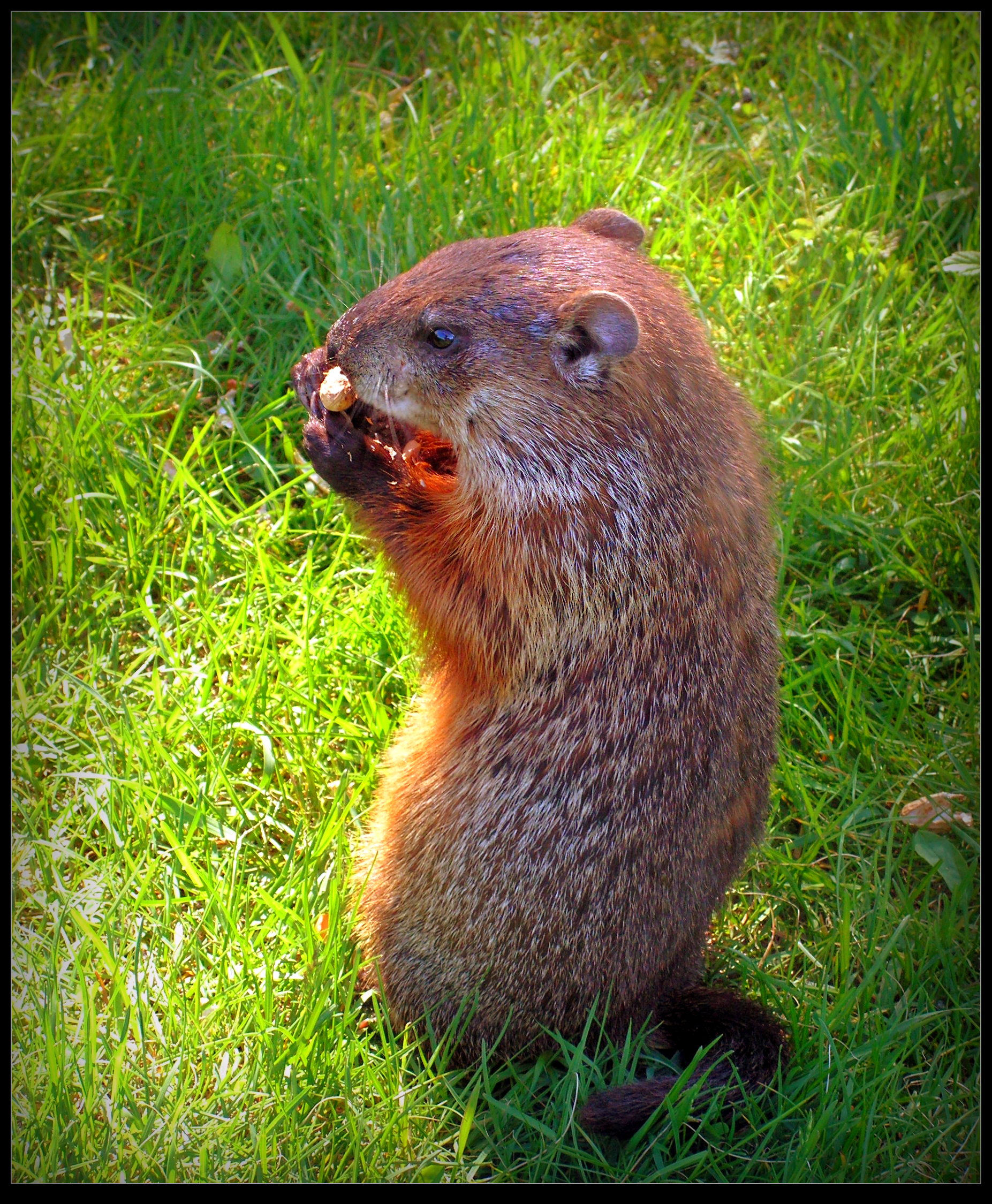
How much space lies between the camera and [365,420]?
10.1 feet

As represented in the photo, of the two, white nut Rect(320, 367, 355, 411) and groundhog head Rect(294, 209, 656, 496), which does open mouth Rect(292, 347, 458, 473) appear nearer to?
white nut Rect(320, 367, 355, 411)

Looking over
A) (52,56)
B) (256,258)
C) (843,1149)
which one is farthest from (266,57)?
(843,1149)

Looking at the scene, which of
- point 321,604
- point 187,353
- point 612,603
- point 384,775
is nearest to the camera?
point 612,603

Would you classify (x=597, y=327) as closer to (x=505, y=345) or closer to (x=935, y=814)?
(x=505, y=345)

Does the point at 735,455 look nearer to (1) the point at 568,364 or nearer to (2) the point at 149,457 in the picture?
(1) the point at 568,364

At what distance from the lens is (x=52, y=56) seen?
478 centimetres

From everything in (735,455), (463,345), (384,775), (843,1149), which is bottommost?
(843,1149)

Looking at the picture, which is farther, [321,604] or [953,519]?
[953,519]

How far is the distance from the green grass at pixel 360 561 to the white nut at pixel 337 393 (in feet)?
2.55

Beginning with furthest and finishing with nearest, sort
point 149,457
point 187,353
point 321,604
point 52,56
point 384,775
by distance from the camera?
point 52,56
point 187,353
point 149,457
point 321,604
point 384,775

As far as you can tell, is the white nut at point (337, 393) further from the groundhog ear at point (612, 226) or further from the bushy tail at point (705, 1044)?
the bushy tail at point (705, 1044)

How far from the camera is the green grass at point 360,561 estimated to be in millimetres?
2660

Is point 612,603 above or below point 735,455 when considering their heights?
below

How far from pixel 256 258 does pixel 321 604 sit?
1.51 metres
